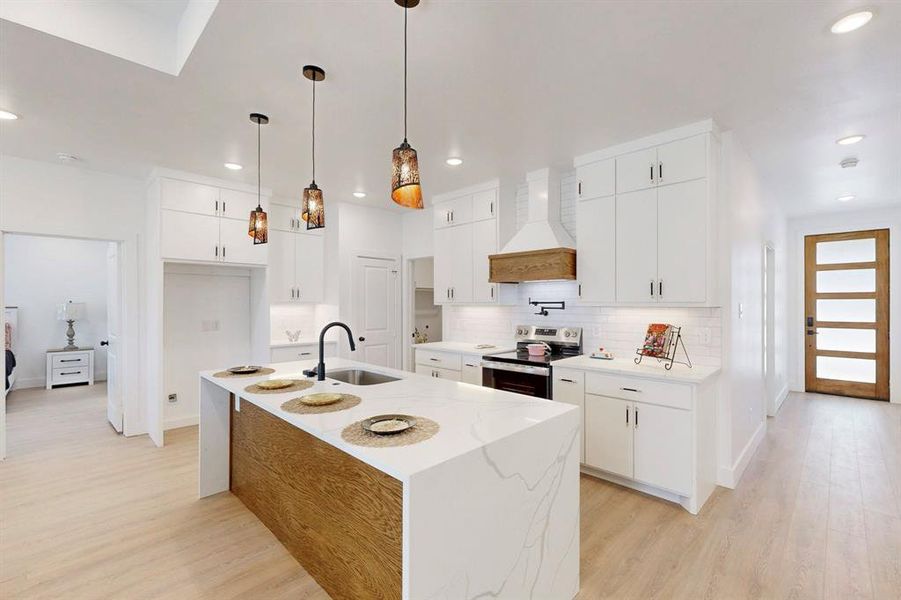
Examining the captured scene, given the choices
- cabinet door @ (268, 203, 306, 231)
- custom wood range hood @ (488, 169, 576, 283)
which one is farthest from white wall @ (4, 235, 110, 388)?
custom wood range hood @ (488, 169, 576, 283)

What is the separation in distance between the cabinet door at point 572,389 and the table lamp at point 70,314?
Result: 303 inches

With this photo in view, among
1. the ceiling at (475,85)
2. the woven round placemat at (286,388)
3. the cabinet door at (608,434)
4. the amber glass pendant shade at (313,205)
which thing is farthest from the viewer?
the cabinet door at (608,434)

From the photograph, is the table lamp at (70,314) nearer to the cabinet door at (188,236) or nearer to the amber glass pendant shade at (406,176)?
the cabinet door at (188,236)

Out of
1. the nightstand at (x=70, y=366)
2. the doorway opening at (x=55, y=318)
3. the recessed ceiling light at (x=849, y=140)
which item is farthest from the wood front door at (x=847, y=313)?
the nightstand at (x=70, y=366)

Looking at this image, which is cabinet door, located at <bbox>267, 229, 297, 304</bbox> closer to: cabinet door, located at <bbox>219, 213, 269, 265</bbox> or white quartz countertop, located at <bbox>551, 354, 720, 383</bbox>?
cabinet door, located at <bbox>219, 213, 269, 265</bbox>

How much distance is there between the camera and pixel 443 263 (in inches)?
201

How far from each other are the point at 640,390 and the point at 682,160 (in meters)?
1.72

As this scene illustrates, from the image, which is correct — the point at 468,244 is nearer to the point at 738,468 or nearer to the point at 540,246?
the point at 540,246

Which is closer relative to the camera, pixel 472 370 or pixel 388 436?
pixel 388 436

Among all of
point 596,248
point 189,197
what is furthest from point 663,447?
point 189,197

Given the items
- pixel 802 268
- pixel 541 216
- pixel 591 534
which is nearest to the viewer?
pixel 591 534

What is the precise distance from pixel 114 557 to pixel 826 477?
16.2 feet

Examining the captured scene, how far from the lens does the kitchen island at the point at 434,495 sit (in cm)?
138

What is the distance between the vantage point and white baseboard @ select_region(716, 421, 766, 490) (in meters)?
3.23
